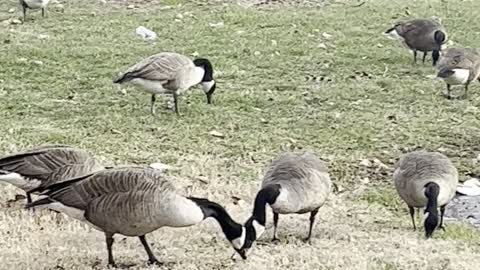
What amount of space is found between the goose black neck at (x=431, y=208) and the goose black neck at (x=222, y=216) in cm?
204

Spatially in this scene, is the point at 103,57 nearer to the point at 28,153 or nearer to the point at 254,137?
the point at 254,137

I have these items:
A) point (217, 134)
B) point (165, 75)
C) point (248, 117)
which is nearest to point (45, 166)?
point (217, 134)

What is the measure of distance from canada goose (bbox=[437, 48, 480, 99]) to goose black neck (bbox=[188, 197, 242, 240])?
7.33m

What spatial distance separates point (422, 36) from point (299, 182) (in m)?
8.43

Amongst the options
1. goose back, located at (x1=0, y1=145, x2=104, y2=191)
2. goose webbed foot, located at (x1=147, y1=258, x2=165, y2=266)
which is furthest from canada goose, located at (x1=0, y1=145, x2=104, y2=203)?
goose webbed foot, located at (x1=147, y1=258, x2=165, y2=266)

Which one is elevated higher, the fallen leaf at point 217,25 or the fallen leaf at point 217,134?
the fallen leaf at point 217,134

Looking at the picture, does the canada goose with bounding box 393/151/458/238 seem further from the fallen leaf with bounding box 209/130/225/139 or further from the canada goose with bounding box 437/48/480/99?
the canada goose with bounding box 437/48/480/99

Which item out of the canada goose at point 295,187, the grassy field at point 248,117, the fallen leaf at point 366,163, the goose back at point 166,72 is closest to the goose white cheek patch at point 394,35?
the grassy field at point 248,117

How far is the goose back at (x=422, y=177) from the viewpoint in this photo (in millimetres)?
8445

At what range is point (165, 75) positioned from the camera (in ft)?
38.9

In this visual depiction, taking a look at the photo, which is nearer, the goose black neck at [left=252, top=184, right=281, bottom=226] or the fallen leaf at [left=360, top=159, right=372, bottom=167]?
the goose black neck at [left=252, top=184, right=281, bottom=226]

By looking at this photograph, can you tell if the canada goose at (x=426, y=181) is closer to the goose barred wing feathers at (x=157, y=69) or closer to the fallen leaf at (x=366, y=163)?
the fallen leaf at (x=366, y=163)

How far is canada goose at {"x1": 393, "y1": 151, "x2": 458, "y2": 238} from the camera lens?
8.23 metres

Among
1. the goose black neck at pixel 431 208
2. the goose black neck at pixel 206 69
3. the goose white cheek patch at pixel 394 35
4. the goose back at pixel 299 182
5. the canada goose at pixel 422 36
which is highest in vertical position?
the goose back at pixel 299 182
